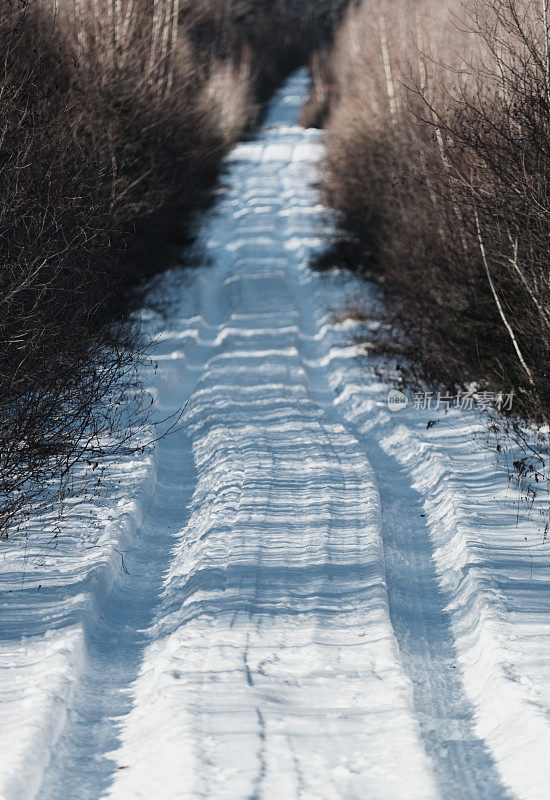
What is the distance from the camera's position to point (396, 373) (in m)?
12.4

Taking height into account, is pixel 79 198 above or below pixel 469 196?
above

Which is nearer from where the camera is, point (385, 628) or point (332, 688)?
point (332, 688)

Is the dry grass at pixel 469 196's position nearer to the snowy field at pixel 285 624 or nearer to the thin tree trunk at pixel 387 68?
the thin tree trunk at pixel 387 68

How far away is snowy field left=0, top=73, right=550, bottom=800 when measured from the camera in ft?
12.6

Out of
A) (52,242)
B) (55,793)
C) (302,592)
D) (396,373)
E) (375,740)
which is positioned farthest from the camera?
(396,373)

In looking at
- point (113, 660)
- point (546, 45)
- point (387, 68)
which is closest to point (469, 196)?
point (546, 45)

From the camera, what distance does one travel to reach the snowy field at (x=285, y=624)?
3.86 meters

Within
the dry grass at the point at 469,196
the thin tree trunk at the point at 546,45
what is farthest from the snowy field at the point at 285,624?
the thin tree trunk at the point at 546,45

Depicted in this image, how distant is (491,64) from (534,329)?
2806 millimetres

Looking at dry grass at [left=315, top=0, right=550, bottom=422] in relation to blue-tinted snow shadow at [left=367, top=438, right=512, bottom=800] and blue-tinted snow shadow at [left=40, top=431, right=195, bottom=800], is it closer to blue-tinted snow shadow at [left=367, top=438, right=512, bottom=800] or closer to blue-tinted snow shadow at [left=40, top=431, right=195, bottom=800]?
blue-tinted snow shadow at [left=367, top=438, right=512, bottom=800]

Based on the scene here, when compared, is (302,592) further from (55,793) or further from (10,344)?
(10,344)

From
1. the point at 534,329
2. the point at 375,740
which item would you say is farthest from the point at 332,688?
the point at 534,329

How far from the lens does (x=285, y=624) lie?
208 inches

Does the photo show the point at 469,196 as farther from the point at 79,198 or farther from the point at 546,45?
the point at 79,198
